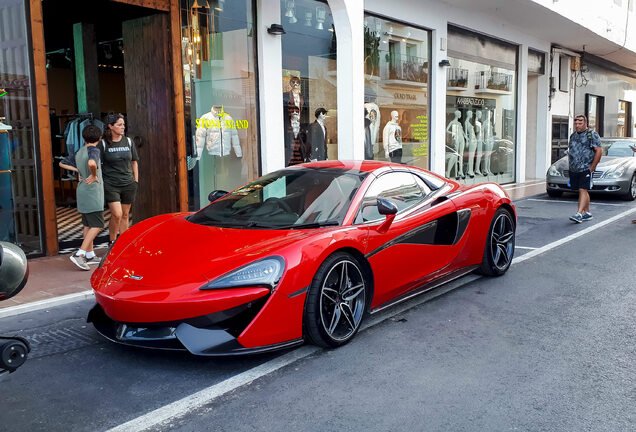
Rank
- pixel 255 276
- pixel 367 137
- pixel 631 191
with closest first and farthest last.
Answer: pixel 255 276 < pixel 367 137 < pixel 631 191

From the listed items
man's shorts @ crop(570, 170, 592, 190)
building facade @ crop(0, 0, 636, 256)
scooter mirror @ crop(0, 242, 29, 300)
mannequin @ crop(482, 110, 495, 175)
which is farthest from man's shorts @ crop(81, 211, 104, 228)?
mannequin @ crop(482, 110, 495, 175)

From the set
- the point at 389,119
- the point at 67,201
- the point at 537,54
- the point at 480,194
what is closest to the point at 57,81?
the point at 67,201

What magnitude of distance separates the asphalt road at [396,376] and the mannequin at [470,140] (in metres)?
11.1

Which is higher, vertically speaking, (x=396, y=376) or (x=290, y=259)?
(x=290, y=259)

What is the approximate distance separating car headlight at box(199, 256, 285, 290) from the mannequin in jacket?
6205 millimetres

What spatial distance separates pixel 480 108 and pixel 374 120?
200 inches

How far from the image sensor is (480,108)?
16.4m

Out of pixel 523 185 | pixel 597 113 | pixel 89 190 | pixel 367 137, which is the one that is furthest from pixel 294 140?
pixel 597 113

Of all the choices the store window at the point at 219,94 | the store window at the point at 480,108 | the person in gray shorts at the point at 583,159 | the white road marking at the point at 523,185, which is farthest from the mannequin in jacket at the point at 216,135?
the white road marking at the point at 523,185

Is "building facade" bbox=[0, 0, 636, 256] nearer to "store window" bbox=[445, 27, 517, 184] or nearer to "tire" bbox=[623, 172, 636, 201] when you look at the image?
"store window" bbox=[445, 27, 517, 184]

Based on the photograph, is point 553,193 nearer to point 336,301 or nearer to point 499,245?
point 499,245

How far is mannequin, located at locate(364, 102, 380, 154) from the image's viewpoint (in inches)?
497

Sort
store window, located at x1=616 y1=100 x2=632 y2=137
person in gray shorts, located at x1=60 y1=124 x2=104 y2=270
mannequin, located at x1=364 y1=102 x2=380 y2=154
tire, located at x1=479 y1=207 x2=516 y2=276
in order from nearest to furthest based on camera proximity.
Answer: tire, located at x1=479 y1=207 x2=516 y2=276, person in gray shorts, located at x1=60 y1=124 x2=104 y2=270, mannequin, located at x1=364 y1=102 x2=380 y2=154, store window, located at x1=616 y1=100 x2=632 y2=137

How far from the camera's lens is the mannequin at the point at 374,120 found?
12625 millimetres
